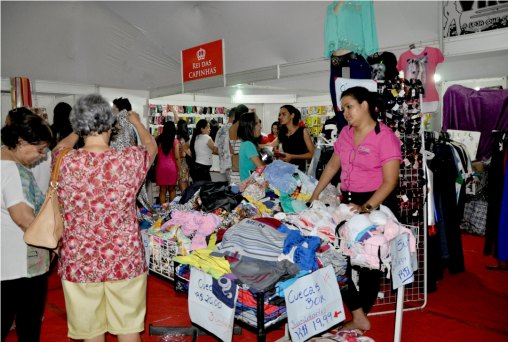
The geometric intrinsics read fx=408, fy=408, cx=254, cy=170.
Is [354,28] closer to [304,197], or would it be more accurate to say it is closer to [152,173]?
[304,197]

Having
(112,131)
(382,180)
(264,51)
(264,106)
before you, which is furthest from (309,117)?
(112,131)

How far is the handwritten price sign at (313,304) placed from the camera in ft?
5.77

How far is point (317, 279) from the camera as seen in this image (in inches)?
72.4

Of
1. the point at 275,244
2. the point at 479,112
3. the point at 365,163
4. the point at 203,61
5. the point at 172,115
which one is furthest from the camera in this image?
the point at 172,115

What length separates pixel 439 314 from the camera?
3.18m

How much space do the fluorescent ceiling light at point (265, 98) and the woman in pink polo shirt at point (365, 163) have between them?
8.78m

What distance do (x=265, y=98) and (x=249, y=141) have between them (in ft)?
26.2

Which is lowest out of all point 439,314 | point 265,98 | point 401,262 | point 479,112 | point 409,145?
point 439,314

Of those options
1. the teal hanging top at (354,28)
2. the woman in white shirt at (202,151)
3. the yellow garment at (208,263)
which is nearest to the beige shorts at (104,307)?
the yellow garment at (208,263)

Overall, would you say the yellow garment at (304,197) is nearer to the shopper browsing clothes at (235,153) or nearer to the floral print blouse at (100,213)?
the floral print blouse at (100,213)

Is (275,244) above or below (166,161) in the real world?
below

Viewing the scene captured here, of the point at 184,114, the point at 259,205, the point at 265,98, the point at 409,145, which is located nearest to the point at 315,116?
the point at 265,98

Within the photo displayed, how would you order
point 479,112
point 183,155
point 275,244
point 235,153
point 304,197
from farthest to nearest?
point 183,155
point 479,112
point 235,153
point 304,197
point 275,244

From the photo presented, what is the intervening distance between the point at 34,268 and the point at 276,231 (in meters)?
1.21
